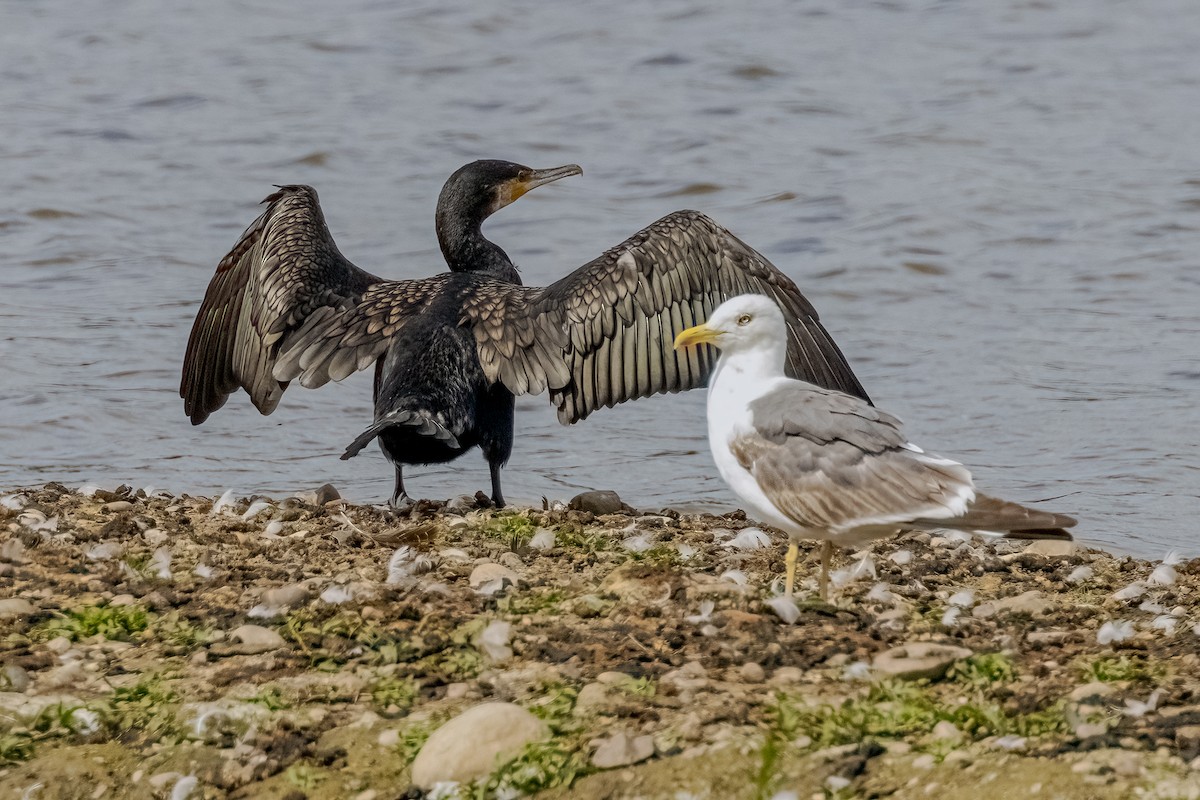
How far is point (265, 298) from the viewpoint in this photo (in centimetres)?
690

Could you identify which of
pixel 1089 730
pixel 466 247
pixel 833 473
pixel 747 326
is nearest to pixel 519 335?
pixel 466 247

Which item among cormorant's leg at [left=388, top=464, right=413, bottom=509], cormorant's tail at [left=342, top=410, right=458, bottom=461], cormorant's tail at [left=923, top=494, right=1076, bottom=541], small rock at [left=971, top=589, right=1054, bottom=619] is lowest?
cormorant's leg at [left=388, top=464, right=413, bottom=509]

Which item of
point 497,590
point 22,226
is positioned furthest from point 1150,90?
point 497,590

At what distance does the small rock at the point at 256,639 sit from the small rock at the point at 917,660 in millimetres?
1676

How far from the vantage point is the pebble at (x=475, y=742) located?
3604mm

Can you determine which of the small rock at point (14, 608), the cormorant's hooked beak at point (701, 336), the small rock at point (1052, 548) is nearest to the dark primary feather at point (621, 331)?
the small rock at point (1052, 548)

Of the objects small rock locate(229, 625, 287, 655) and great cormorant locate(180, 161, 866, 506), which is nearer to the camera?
small rock locate(229, 625, 287, 655)

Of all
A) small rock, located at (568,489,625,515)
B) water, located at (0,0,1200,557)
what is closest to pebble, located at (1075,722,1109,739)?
water, located at (0,0,1200,557)

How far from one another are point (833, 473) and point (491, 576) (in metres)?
1.24

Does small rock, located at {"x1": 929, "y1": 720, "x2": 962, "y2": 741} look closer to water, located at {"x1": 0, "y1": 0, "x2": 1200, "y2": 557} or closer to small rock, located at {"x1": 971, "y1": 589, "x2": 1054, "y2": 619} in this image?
small rock, located at {"x1": 971, "y1": 589, "x2": 1054, "y2": 619}

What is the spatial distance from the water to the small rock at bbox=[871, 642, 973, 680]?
2.52m

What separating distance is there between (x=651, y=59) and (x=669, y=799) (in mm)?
12694

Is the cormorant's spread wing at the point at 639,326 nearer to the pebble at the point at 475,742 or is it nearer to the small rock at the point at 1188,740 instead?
the pebble at the point at 475,742

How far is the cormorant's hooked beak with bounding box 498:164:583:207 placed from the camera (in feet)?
25.1
